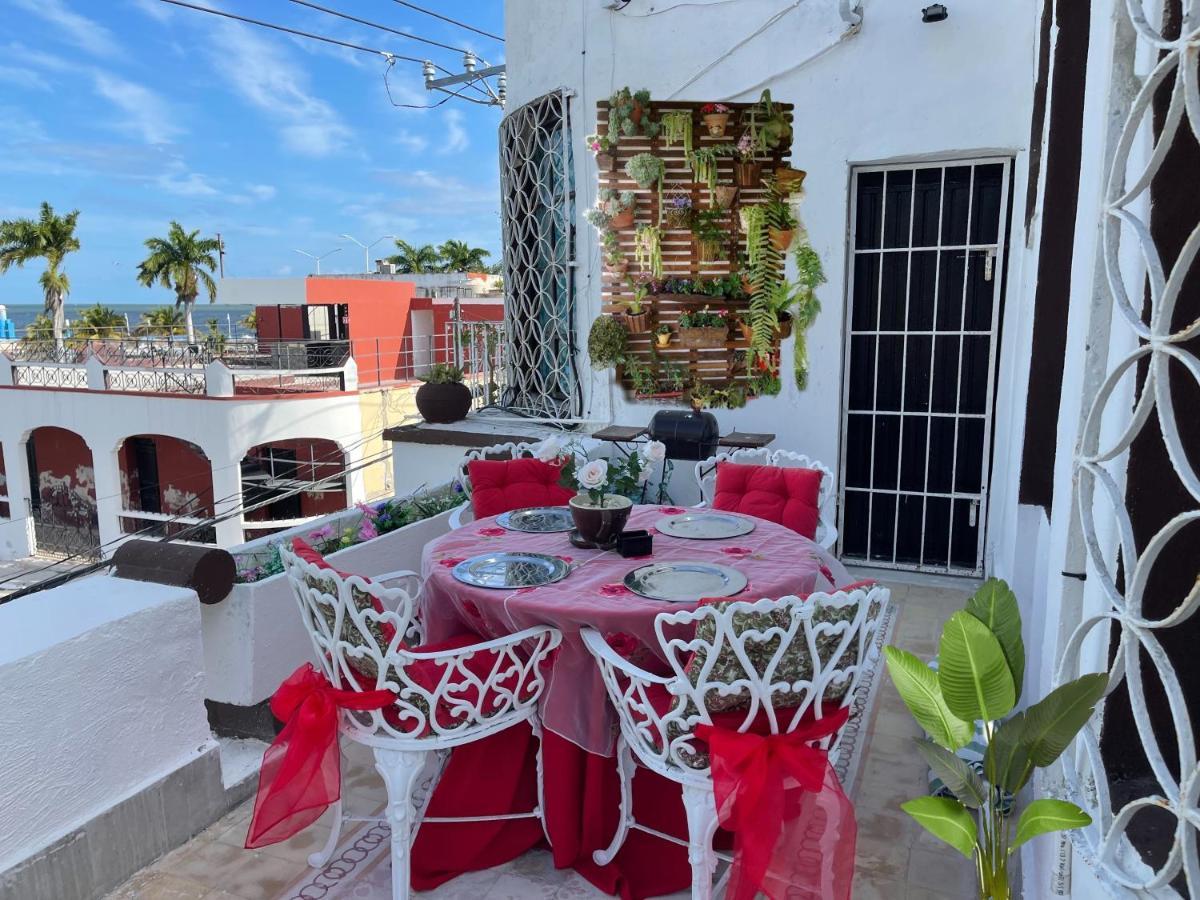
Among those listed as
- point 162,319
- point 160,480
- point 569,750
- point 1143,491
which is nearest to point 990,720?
point 1143,491

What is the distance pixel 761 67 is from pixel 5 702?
475 centimetres

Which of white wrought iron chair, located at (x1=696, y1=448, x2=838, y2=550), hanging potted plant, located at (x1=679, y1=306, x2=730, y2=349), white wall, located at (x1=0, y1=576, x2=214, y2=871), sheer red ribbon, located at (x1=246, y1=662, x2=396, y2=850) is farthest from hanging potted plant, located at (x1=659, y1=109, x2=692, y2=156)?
sheer red ribbon, located at (x1=246, y1=662, x2=396, y2=850)

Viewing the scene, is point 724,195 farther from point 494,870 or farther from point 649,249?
point 494,870

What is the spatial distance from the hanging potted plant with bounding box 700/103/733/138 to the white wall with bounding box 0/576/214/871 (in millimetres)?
4009

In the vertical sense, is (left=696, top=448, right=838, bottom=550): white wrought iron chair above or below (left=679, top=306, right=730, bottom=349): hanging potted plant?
below

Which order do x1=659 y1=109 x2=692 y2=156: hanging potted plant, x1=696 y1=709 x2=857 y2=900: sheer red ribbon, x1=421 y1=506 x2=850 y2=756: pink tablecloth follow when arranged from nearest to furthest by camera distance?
x1=696 y1=709 x2=857 y2=900: sheer red ribbon < x1=421 y1=506 x2=850 y2=756: pink tablecloth < x1=659 y1=109 x2=692 y2=156: hanging potted plant

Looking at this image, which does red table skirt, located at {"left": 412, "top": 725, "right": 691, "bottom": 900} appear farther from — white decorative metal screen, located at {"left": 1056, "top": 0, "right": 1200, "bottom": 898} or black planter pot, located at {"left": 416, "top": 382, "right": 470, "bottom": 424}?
black planter pot, located at {"left": 416, "top": 382, "right": 470, "bottom": 424}

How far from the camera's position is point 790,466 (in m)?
4.30

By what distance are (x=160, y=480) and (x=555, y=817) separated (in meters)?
18.2

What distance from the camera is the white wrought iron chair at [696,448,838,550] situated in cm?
357

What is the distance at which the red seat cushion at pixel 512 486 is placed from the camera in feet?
11.6

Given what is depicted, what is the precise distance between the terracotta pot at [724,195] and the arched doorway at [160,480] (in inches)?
590

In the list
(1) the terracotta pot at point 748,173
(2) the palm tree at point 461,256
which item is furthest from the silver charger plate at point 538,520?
(2) the palm tree at point 461,256

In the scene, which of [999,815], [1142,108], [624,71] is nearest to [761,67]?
[624,71]
